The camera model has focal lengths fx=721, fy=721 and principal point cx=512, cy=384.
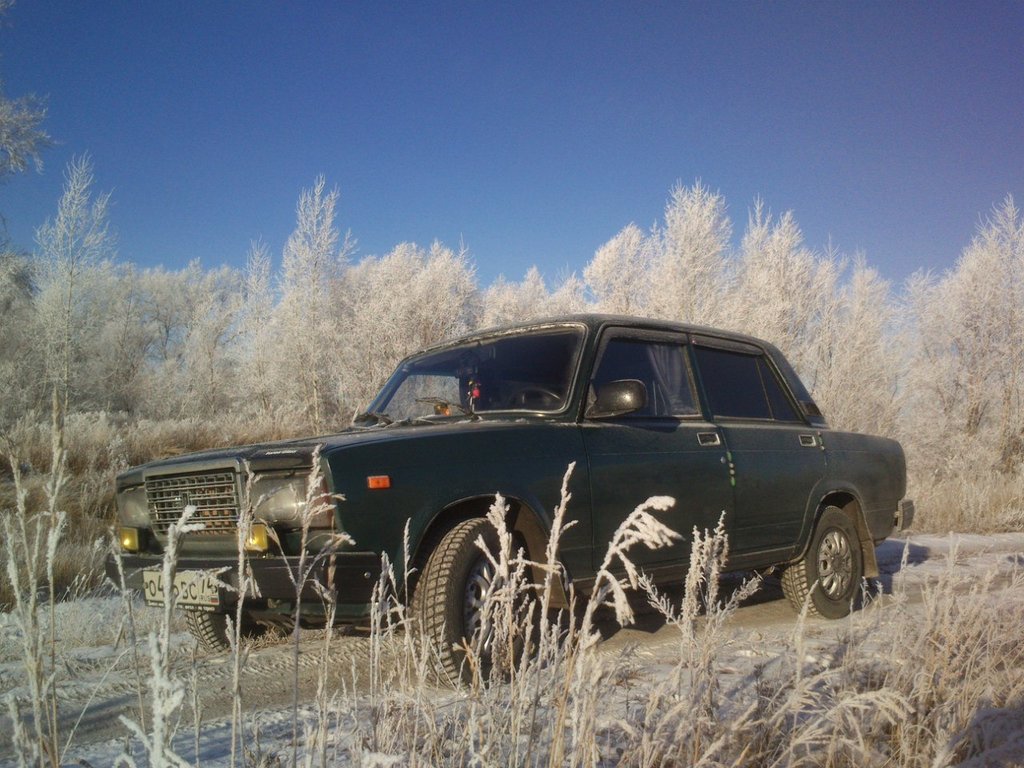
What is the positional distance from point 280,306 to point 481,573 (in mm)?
21790

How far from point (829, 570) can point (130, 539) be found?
444 centimetres

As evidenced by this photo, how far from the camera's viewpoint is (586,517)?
3598 mm

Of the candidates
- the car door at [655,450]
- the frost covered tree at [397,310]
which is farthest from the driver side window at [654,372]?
the frost covered tree at [397,310]

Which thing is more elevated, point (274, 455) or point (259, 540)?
point (274, 455)

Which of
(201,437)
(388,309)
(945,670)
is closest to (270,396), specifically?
(388,309)

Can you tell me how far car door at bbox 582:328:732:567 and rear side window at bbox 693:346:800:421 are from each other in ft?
0.73

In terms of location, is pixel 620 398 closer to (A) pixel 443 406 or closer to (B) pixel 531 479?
(B) pixel 531 479

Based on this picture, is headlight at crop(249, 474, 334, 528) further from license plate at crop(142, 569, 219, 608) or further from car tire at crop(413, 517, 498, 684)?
car tire at crop(413, 517, 498, 684)

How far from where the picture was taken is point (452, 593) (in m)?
3.00

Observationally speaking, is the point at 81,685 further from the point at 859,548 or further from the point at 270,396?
the point at 270,396

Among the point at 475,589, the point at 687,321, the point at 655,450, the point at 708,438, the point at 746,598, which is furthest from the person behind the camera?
the point at 687,321

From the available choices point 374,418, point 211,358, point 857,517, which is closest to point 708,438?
point 857,517

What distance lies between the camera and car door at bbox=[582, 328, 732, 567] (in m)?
3.75

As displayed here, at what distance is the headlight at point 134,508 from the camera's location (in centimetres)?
367
